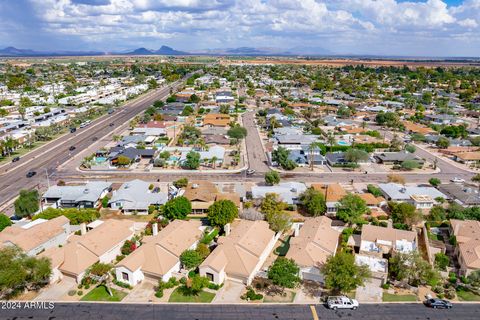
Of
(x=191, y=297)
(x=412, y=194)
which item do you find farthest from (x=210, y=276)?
(x=412, y=194)

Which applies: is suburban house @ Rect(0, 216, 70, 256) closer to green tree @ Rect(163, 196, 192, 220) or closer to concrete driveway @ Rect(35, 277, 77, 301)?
concrete driveway @ Rect(35, 277, 77, 301)

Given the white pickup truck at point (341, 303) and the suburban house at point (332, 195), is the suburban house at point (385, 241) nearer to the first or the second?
the suburban house at point (332, 195)

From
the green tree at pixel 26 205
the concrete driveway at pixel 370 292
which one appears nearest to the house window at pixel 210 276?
the concrete driveway at pixel 370 292

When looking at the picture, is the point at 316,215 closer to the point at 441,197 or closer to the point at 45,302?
the point at 441,197

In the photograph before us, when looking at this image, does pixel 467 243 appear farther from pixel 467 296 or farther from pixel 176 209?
pixel 176 209

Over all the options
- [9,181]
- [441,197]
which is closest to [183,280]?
[441,197]

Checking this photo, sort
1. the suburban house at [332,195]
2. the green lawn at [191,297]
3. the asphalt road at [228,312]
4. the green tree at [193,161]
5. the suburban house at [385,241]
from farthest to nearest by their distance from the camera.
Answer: the green tree at [193,161]
the suburban house at [332,195]
the suburban house at [385,241]
the green lawn at [191,297]
the asphalt road at [228,312]

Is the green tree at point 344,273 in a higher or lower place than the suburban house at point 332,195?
higher
